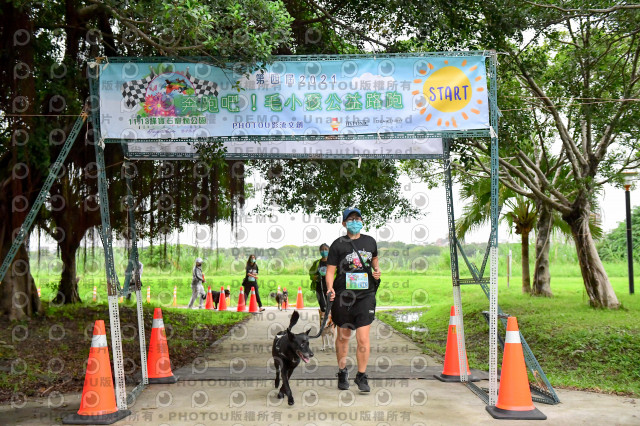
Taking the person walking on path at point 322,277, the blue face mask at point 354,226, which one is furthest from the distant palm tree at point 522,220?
the blue face mask at point 354,226

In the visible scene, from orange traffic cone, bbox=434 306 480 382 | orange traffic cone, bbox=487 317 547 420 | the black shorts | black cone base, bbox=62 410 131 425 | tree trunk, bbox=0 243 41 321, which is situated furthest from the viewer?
tree trunk, bbox=0 243 41 321

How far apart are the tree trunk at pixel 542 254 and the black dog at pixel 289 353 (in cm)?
1341

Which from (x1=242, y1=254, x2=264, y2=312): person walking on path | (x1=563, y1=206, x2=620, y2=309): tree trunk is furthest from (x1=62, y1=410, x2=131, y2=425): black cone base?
(x1=242, y1=254, x2=264, y2=312): person walking on path

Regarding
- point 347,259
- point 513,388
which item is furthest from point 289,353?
point 513,388

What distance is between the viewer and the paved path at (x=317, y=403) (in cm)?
568

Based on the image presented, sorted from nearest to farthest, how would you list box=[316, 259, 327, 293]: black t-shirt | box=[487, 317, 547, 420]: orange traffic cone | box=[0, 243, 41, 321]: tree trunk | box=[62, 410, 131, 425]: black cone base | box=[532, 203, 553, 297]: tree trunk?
box=[62, 410, 131, 425]: black cone base → box=[487, 317, 547, 420]: orange traffic cone → box=[316, 259, 327, 293]: black t-shirt → box=[0, 243, 41, 321]: tree trunk → box=[532, 203, 553, 297]: tree trunk

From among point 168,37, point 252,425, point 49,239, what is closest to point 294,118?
point 168,37

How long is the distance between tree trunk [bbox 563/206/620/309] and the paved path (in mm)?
6851

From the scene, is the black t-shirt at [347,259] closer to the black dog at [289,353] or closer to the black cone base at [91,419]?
the black dog at [289,353]

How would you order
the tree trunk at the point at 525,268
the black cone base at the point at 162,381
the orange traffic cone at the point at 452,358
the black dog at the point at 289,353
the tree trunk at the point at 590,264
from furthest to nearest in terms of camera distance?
the tree trunk at the point at 525,268
the tree trunk at the point at 590,264
the orange traffic cone at the point at 452,358
the black cone base at the point at 162,381
the black dog at the point at 289,353

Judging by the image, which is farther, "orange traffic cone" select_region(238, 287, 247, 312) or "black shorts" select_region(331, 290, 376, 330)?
"orange traffic cone" select_region(238, 287, 247, 312)

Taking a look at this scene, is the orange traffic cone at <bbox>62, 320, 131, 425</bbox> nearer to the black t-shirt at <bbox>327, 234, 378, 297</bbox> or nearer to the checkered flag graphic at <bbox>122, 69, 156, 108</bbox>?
the checkered flag graphic at <bbox>122, 69, 156, 108</bbox>

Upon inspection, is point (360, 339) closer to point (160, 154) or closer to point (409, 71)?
point (409, 71)

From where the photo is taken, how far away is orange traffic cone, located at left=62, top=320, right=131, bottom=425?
5680 mm
